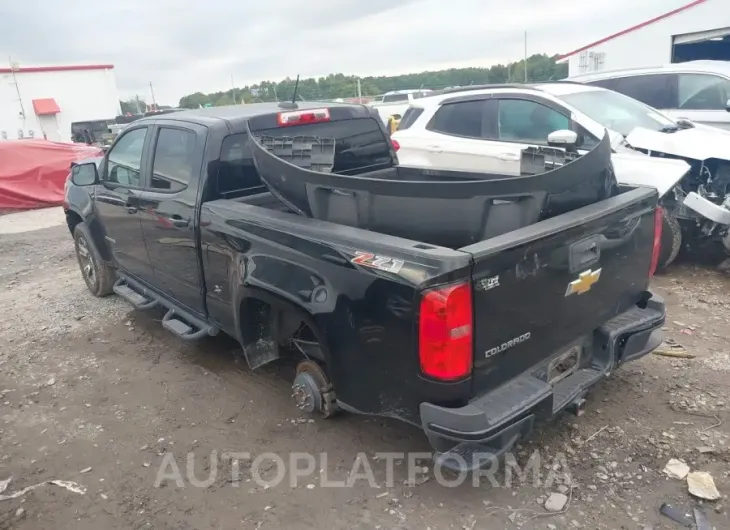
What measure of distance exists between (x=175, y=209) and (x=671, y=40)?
724 inches

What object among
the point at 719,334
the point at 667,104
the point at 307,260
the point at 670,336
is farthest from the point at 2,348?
the point at 667,104

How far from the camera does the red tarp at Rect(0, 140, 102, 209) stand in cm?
1280

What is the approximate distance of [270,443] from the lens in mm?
3549

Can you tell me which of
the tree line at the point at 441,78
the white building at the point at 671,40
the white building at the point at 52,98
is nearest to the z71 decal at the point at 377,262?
the white building at the point at 671,40

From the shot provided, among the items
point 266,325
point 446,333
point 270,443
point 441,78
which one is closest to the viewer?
point 446,333

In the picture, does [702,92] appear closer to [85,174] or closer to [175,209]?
[175,209]

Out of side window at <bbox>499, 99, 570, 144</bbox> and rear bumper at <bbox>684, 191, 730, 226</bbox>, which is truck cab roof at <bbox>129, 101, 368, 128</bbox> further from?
rear bumper at <bbox>684, 191, 730, 226</bbox>

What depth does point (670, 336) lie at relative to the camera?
4.65m

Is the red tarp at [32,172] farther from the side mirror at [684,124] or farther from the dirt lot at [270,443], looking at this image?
the side mirror at [684,124]

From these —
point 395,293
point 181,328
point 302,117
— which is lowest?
point 181,328

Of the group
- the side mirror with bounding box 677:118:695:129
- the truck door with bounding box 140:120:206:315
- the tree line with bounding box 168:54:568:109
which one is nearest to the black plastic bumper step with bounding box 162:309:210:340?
the truck door with bounding box 140:120:206:315

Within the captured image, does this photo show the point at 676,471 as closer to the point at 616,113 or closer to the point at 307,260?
the point at 307,260

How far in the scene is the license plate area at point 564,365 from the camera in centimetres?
303

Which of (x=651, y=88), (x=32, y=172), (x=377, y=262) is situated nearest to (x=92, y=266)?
(x=377, y=262)
